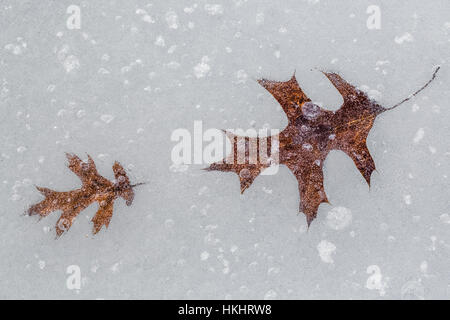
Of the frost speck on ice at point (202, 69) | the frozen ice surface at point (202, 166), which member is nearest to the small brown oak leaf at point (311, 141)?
the frozen ice surface at point (202, 166)

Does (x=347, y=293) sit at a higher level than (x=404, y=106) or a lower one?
lower

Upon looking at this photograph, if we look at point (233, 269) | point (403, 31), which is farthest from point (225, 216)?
point (403, 31)

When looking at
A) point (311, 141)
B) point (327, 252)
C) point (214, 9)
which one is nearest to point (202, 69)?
point (214, 9)

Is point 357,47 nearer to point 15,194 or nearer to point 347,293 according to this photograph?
point 347,293

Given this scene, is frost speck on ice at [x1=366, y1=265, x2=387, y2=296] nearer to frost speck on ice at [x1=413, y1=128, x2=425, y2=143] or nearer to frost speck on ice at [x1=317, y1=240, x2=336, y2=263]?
frost speck on ice at [x1=317, y1=240, x2=336, y2=263]

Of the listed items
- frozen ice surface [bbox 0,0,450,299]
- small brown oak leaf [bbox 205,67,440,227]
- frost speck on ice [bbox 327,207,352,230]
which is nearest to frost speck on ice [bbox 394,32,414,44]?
frozen ice surface [bbox 0,0,450,299]
